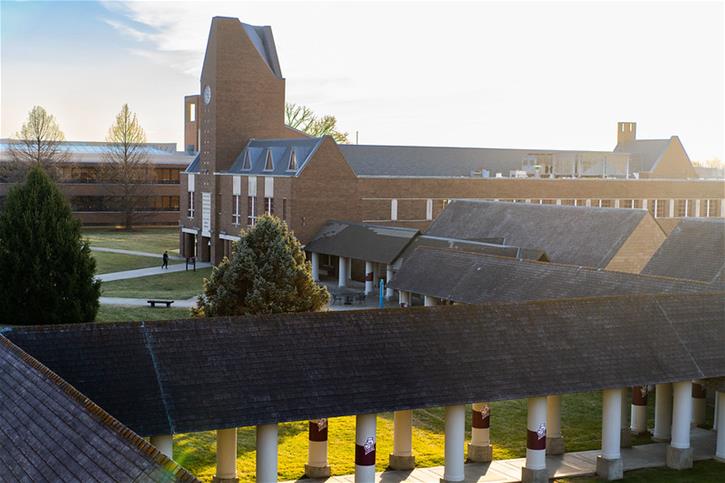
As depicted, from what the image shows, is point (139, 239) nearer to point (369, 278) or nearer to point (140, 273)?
point (140, 273)

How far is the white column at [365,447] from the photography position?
19.4 metres

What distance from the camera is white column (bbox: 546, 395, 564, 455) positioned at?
2334 cm

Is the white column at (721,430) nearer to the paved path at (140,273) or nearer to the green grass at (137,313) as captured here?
the green grass at (137,313)

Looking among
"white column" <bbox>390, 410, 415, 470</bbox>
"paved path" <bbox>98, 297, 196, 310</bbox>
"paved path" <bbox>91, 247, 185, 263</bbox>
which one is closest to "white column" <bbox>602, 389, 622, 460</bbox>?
"white column" <bbox>390, 410, 415, 470</bbox>

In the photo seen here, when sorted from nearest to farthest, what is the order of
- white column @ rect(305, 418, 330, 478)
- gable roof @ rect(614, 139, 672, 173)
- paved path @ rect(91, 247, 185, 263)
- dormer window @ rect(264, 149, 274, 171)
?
white column @ rect(305, 418, 330, 478), dormer window @ rect(264, 149, 274, 171), paved path @ rect(91, 247, 185, 263), gable roof @ rect(614, 139, 672, 173)

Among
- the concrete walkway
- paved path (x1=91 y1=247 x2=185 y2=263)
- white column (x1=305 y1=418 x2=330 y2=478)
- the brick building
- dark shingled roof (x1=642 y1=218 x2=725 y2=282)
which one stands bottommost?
the concrete walkway

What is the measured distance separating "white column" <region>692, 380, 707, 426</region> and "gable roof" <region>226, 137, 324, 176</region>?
3323 cm

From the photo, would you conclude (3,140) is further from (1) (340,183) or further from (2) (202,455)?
(2) (202,455)

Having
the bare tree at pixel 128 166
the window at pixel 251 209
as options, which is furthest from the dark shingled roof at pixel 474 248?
the bare tree at pixel 128 166

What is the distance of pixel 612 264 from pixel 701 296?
63.4ft

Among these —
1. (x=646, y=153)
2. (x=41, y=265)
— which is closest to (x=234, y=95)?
(x=41, y=265)

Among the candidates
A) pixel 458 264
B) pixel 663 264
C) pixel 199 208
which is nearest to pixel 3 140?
pixel 199 208

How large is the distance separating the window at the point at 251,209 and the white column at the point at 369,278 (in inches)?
451

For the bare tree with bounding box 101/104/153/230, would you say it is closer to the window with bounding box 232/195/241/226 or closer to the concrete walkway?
the window with bounding box 232/195/241/226
